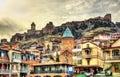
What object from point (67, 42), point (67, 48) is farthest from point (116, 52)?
point (67, 42)

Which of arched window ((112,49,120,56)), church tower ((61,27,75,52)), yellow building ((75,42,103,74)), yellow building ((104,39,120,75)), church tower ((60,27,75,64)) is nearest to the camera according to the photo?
yellow building ((104,39,120,75))

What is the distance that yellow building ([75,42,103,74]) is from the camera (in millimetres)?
78750

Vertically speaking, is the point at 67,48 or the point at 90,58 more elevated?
the point at 67,48

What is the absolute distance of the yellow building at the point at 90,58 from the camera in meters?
78.8

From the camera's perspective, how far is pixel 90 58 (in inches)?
3270

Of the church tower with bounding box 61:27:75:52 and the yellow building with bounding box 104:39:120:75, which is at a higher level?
the church tower with bounding box 61:27:75:52

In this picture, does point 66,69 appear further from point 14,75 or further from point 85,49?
point 14,75

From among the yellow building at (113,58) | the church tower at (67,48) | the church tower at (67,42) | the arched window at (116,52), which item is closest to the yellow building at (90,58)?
the church tower at (67,48)

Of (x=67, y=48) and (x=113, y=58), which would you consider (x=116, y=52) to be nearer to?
(x=113, y=58)

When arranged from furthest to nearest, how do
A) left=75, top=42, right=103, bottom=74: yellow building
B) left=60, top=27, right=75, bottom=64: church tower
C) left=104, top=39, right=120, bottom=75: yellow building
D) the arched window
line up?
left=60, top=27, right=75, bottom=64: church tower → left=75, top=42, right=103, bottom=74: yellow building → the arched window → left=104, top=39, right=120, bottom=75: yellow building

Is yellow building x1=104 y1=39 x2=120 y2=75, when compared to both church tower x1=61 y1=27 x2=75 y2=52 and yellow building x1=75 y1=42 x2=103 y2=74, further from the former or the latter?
church tower x1=61 y1=27 x2=75 y2=52

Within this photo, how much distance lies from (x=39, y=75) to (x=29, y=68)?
9.05 metres

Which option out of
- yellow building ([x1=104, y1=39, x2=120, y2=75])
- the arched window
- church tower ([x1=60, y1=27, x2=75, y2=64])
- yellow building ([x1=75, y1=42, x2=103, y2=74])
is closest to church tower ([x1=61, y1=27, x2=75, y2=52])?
church tower ([x1=60, y1=27, x2=75, y2=64])

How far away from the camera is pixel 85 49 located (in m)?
84.0
